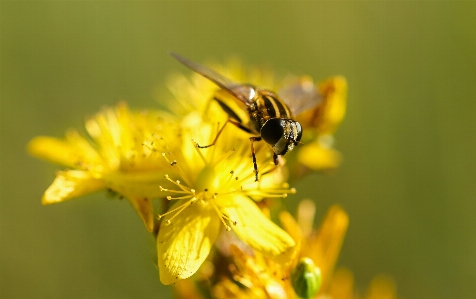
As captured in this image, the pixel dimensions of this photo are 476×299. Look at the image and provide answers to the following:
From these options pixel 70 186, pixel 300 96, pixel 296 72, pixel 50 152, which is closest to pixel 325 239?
pixel 300 96

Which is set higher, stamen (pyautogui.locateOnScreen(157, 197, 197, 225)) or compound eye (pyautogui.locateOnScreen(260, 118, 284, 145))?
compound eye (pyautogui.locateOnScreen(260, 118, 284, 145))

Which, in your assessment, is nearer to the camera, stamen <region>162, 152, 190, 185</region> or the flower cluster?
the flower cluster

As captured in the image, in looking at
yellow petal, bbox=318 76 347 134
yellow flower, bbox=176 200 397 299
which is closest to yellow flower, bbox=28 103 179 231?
yellow flower, bbox=176 200 397 299

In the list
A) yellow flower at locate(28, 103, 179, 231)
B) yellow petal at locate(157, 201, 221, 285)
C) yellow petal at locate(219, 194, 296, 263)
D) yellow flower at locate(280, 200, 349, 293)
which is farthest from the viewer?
yellow flower at locate(280, 200, 349, 293)

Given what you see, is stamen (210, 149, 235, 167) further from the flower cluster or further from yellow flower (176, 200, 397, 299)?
yellow flower (176, 200, 397, 299)

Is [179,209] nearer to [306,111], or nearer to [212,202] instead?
[212,202]

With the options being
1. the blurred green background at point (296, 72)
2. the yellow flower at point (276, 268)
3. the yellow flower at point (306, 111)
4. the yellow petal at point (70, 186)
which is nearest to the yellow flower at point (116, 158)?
the yellow petal at point (70, 186)

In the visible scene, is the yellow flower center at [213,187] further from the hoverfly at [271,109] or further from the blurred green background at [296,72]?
the blurred green background at [296,72]
